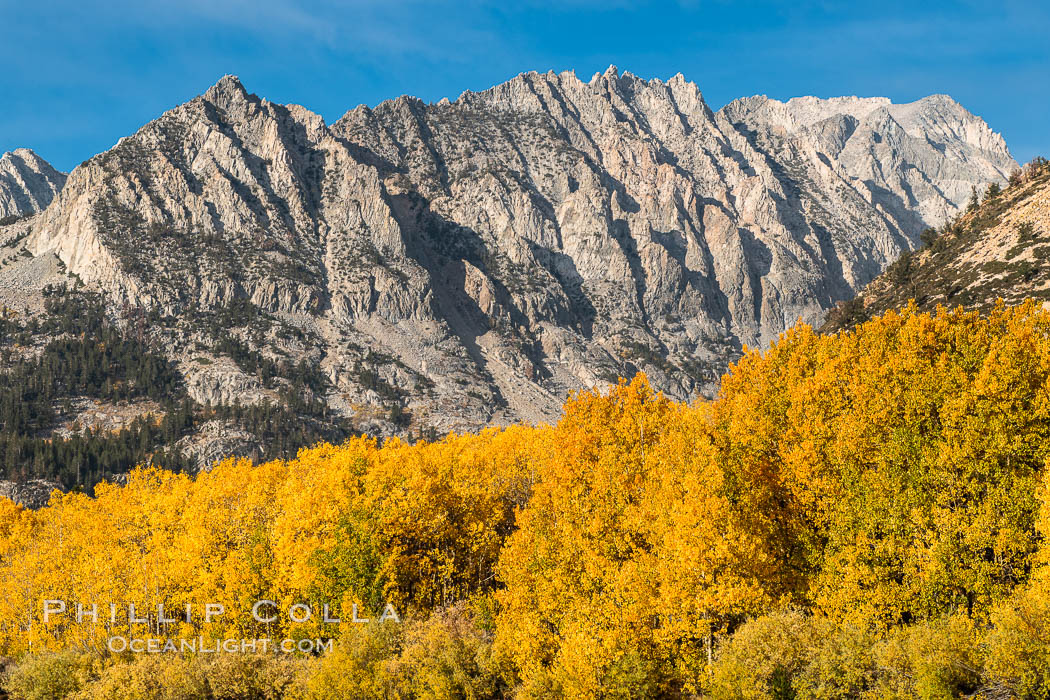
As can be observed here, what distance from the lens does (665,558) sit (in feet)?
135

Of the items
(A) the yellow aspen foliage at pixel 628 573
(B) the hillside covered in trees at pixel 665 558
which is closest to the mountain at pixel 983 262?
(B) the hillside covered in trees at pixel 665 558

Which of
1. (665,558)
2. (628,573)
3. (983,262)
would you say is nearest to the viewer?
(665,558)

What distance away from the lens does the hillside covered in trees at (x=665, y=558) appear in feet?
121

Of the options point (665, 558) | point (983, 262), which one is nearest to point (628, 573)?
point (665, 558)

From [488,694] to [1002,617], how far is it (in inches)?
1085

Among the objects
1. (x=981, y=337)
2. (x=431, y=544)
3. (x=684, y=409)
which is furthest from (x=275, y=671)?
(x=981, y=337)

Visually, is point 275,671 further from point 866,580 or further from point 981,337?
point 981,337

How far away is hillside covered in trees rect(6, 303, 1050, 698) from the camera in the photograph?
121 feet

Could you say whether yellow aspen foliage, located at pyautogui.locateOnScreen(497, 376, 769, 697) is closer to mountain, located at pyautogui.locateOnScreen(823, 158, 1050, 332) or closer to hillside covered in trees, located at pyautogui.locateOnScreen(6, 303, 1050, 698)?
hillside covered in trees, located at pyautogui.locateOnScreen(6, 303, 1050, 698)

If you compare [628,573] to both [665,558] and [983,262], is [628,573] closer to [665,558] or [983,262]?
[665,558]

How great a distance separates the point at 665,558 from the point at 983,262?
108071 millimetres

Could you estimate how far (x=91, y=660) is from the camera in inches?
2084

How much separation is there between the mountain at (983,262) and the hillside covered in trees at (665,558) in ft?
218

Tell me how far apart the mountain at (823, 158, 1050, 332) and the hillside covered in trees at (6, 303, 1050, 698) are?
218 ft
